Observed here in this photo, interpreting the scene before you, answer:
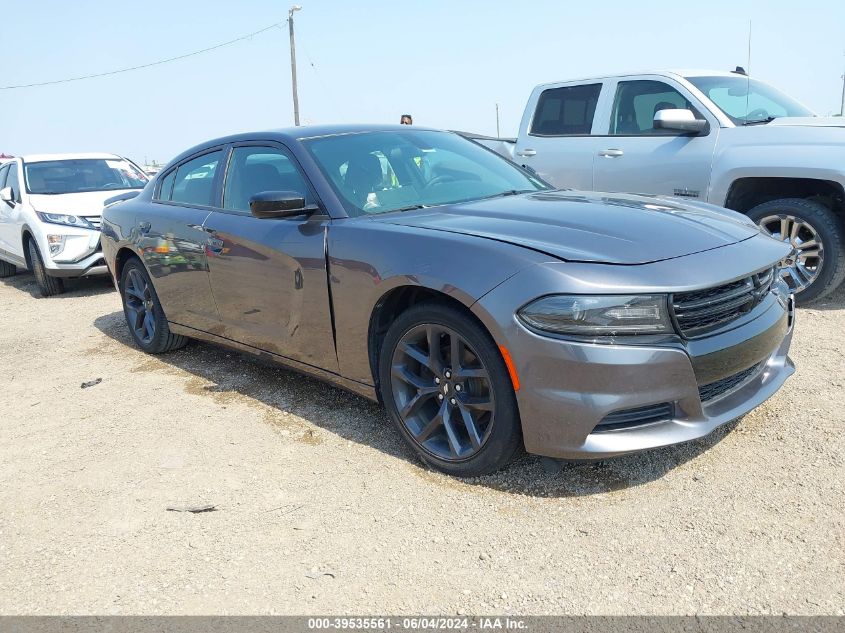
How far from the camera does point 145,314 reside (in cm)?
532

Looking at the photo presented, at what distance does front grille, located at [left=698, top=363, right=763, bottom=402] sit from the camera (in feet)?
8.94

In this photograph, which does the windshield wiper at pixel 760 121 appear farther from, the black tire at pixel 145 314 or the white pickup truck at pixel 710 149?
the black tire at pixel 145 314

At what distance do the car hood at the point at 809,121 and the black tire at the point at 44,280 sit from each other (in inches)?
300

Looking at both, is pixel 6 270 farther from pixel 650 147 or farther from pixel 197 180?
pixel 650 147

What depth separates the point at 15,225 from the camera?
8.59 m

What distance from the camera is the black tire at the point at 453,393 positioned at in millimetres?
2746

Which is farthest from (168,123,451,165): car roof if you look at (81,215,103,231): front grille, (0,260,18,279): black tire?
(0,260,18,279): black tire

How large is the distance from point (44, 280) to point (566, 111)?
6179 millimetres

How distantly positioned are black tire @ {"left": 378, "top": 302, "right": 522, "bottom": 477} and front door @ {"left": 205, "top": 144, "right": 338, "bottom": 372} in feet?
1.61

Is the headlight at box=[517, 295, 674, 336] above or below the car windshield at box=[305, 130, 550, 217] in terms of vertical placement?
below

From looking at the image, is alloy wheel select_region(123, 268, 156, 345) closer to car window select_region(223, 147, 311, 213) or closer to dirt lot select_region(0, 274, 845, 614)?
dirt lot select_region(0, 274, 845, 614)

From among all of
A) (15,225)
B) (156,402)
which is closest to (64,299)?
(15,225)

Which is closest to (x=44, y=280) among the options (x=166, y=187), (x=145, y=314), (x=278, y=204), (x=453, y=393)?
(x=145, y=314)

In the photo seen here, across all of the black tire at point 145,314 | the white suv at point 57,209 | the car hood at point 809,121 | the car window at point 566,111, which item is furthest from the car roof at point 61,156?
the car hood at point 809,121
